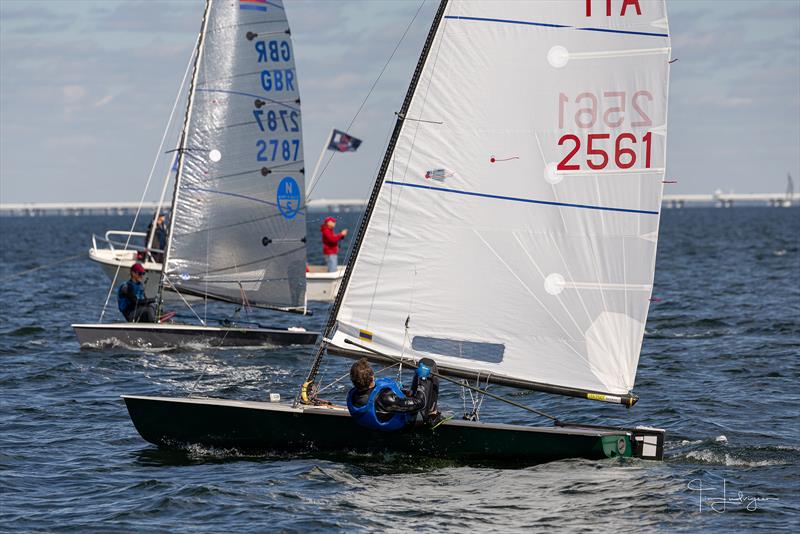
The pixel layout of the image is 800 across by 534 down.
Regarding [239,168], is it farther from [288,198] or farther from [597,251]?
[597,251]

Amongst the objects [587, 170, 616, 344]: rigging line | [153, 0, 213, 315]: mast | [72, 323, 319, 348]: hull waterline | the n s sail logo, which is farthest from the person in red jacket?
[587, 170, 616, 344]: rigging line

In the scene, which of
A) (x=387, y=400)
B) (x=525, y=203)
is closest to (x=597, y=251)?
(x=525, y=203)

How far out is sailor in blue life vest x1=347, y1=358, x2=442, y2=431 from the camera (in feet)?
39.6

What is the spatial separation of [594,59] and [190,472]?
20.3ft

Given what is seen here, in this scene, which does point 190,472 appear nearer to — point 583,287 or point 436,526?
point 436,526

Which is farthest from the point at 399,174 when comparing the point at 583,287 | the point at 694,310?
the point at 694,310

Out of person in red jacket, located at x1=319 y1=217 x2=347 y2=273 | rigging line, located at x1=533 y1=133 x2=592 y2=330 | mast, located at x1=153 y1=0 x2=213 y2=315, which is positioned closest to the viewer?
rigging line, located at x1=533 y1=133 x2=592 y2=330

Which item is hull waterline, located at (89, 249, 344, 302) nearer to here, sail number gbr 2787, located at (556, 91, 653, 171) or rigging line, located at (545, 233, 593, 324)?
rigging line, located at (545, 233, 593, 324)

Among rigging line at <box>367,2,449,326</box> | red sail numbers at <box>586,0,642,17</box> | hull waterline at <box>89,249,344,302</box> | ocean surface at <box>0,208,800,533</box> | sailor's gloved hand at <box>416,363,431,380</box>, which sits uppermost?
red sail numbers at <box>586,0,642,17</box>

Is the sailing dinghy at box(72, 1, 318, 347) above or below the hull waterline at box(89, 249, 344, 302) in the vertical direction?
above

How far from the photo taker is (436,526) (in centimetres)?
1059

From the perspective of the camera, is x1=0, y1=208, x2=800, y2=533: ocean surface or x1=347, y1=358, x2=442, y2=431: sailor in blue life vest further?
x1=347, y1=358, x2=442, y2=431: sailor in blue life vest

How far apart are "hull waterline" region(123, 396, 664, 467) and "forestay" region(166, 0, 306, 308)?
375 inches

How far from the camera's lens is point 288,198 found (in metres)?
23.2
